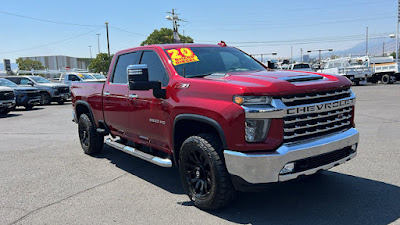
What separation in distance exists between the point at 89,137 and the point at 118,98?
165cm

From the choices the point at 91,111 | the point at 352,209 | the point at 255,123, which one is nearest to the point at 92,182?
Answer: the point at 91,111

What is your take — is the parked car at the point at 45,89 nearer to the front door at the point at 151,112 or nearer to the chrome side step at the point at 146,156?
the chrome side step at the point at 146,156

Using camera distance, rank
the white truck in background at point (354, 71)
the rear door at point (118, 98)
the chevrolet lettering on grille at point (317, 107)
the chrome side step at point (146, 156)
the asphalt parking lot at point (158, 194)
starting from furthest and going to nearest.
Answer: the white truck in background at point (354, 71) → the rear door at point (118, 98) → the chrome side step at point (146, 156) → the asphalt parking lot at point (158, 194) → the chevrolet lettering on grille at point (317, 107)

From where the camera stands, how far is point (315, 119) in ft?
11.7

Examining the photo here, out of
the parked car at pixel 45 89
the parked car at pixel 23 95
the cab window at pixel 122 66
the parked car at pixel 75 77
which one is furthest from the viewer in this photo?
the parked car at pixel 75 77

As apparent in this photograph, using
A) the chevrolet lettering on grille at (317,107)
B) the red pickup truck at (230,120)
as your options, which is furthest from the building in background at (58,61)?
the chevrolet lettering on grille at (317,107)

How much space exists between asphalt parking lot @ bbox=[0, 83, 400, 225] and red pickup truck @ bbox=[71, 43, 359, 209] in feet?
1.22

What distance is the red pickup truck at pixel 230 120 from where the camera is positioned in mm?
3250

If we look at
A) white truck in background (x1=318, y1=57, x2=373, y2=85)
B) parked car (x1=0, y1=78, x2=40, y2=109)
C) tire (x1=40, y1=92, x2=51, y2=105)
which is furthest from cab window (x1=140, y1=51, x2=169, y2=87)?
white truck in background (x1=318, y1=57, x2=373, y2=85)

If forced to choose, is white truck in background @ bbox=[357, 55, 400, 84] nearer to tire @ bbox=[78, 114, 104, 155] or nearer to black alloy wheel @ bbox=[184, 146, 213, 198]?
tire @ bbox=[78, 114, 104, 155]

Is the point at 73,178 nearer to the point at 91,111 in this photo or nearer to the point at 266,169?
the point at 91,111

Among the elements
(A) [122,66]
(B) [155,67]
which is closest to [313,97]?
(B) [155,67]

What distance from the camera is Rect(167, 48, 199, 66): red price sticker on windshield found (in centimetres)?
446

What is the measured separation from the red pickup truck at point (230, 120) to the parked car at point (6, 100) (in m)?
11.9
